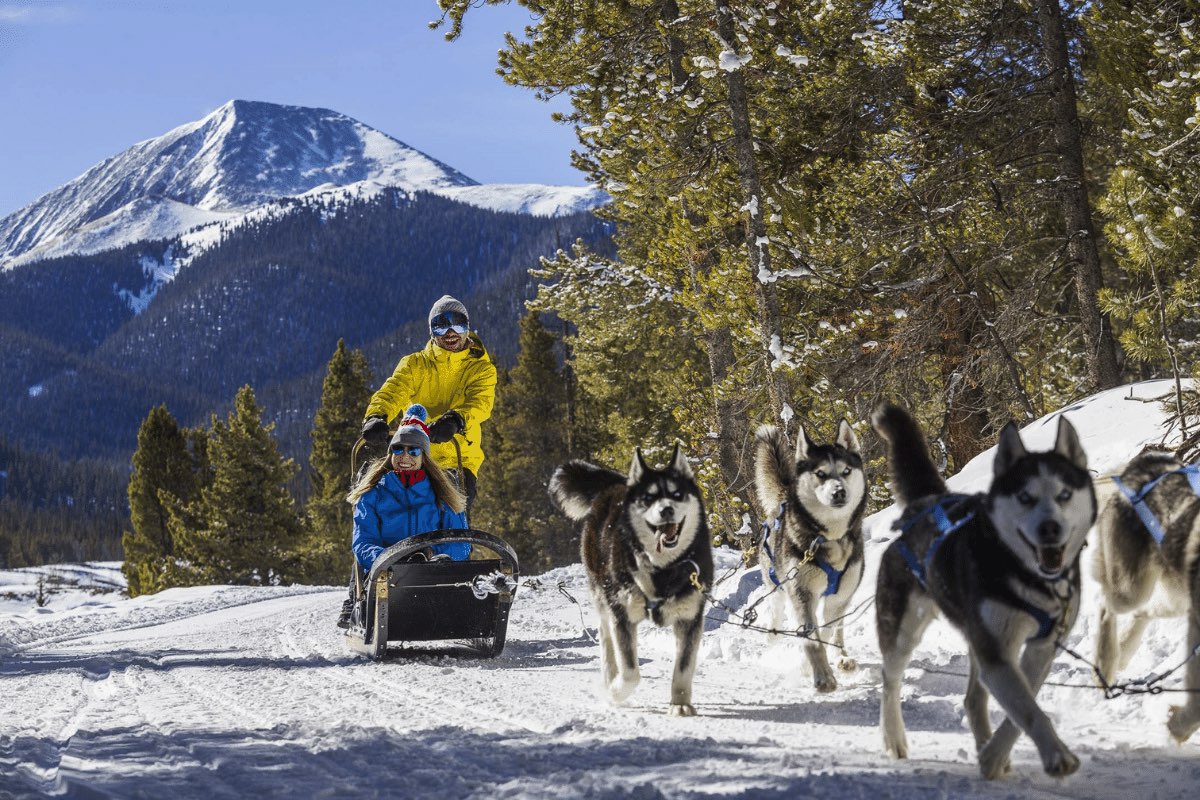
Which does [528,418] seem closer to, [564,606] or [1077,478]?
[564,606]

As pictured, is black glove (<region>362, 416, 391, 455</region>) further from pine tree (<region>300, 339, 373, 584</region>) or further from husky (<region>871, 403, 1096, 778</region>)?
pine tree (<region>300, 339, 373, 584</region>)

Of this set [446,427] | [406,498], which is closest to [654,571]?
[446,427]

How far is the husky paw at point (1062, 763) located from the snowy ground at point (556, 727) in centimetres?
11

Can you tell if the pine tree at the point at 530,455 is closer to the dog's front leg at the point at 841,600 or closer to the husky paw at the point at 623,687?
the dog's front leg at the point at 841,600

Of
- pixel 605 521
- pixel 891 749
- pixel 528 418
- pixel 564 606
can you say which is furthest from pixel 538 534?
pixel 891 749

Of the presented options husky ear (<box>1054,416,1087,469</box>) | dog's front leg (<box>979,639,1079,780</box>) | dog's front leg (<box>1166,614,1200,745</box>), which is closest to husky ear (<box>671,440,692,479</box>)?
dog's front leg (<box>979,639,1079,780</box>)

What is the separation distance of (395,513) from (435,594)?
1.08 meters

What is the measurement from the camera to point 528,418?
39.2 metres

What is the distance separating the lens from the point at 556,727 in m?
5.14

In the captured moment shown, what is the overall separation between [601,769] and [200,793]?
1508 mm

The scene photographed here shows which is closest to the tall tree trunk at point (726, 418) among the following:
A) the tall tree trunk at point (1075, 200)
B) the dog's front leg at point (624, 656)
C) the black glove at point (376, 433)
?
the tall tree trunk at point (1075, 200)

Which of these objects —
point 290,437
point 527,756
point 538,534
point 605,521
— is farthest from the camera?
point 290,437

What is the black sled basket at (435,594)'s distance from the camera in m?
7.82

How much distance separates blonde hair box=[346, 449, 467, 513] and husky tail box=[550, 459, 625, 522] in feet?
5.70
